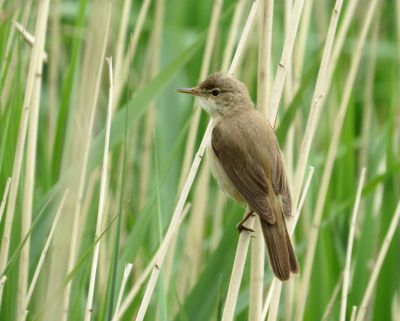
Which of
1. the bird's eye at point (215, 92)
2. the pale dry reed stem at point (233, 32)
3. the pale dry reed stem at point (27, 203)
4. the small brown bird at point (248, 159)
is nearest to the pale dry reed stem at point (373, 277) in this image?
the small brown bird at point (248, 159)

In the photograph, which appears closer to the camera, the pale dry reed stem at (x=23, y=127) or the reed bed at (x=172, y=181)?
→ the reed bed at (x=172, y=181)

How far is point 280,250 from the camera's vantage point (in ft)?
9.41

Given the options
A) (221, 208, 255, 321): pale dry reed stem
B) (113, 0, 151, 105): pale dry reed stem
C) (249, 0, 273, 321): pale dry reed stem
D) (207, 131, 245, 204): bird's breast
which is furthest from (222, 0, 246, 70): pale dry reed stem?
(221, 208, 255, 321): pale dry reed stem

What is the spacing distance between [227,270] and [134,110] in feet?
2.68

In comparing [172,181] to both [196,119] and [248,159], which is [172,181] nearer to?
[196,119]

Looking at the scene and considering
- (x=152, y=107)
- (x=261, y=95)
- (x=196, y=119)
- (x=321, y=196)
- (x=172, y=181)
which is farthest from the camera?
(x=152, y=107)

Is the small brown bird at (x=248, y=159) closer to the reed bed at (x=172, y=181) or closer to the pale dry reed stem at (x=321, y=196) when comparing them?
the reed bed at (x=172, y=181)

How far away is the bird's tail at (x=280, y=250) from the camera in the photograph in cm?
279

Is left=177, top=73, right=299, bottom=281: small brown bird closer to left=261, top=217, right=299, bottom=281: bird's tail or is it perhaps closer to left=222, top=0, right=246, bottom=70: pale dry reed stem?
left=261, top=217, right=299, bottom=281: bird's tail

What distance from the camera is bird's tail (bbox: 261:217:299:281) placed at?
2787 millimetres

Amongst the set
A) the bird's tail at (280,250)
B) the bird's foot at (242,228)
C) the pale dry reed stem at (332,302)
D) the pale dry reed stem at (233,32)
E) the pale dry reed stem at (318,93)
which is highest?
the pale dry reed stem at (233,32)

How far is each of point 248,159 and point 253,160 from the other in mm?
25

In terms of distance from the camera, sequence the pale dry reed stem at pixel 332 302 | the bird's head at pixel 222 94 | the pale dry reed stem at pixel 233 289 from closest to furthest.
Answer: the pale dry reed stem at pixel 233 289 → the pale dry reed stem at pixel 332 302 → the bird's head at pixel 222 94

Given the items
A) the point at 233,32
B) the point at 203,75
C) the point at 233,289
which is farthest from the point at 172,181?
the point at 233,289
